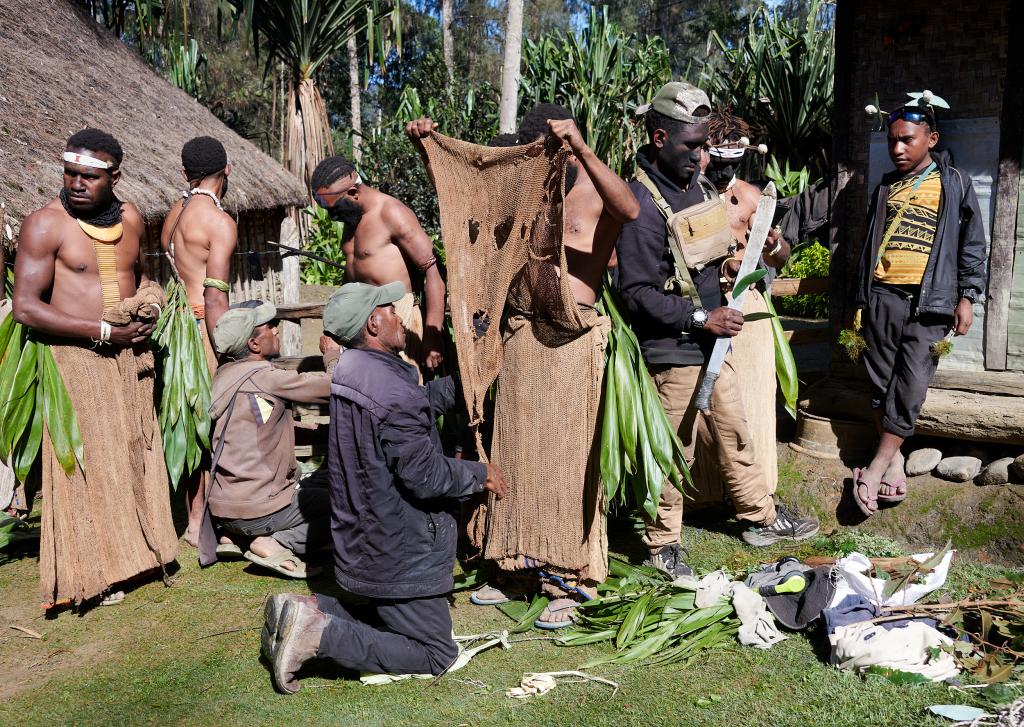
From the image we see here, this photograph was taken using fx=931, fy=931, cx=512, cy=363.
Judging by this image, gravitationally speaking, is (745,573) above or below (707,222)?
below

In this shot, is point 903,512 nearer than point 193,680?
No

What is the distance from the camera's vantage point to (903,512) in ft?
16.4

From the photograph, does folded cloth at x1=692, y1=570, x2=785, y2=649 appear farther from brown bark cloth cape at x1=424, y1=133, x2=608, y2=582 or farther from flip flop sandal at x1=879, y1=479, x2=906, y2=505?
flip flop sandal at x1=879, y1=479, x2=906, y2=505

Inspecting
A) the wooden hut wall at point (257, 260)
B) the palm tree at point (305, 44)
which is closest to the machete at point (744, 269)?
the wooden hut wall at point (257, 260)

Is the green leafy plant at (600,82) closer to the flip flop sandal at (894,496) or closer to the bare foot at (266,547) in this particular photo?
the flip flop sandal at (894,496)

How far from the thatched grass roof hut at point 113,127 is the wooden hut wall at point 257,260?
1 centimetres

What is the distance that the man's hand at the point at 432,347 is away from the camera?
198 inches

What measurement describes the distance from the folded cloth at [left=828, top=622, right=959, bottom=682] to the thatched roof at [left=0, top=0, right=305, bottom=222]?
565 cm

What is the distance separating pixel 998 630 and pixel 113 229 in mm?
4383

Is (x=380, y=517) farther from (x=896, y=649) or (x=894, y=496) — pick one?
(x=894, y=496)

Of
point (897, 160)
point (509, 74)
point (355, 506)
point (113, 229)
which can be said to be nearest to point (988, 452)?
point (897, 160)

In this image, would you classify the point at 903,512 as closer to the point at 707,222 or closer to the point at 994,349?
the point at 994,349

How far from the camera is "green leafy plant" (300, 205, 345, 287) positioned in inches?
635

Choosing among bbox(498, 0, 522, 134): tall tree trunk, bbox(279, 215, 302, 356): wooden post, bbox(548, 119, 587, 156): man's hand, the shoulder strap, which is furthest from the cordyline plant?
bbox(498, 0, 522, 134): tall tree trunk
